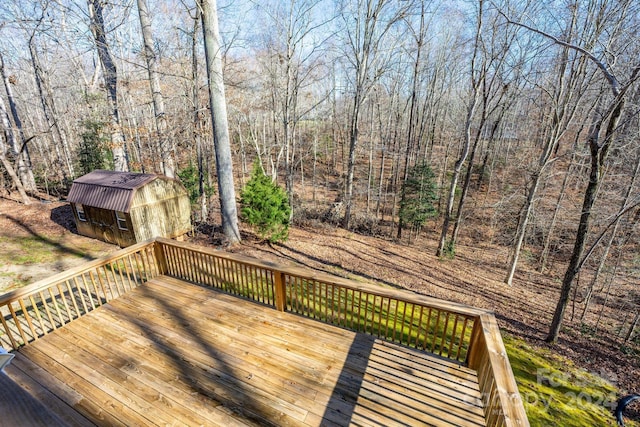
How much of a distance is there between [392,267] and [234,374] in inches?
303

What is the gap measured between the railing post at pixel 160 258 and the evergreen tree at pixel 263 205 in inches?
140

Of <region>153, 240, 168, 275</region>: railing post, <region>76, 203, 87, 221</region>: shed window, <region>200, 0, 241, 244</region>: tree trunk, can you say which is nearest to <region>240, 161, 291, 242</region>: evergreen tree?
<region>200, 0, 241, 244</region>: tree trunk

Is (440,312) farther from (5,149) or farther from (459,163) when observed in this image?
(5,149)

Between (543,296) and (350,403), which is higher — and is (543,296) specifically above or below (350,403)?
below

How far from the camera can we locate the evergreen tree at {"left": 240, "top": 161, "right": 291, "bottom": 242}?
28.6ft

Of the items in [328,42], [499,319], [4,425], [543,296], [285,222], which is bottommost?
[543,296]

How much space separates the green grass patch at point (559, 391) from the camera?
4.21 meters

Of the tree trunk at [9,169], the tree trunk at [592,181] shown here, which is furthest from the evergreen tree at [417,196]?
the tree trunk at [9,169]

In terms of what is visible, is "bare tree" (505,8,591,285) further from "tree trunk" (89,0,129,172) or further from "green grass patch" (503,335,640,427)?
"tree trunk" (89,0,129,172)

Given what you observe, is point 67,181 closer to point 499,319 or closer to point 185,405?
point 185,405

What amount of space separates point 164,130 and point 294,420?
10148mm

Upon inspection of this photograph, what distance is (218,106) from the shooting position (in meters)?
7.46

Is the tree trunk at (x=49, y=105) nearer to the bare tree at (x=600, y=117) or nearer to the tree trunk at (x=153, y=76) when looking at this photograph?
the tree trunk at (x=153, y=76)

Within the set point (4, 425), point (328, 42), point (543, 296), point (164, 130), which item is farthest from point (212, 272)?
point (328, 42)
